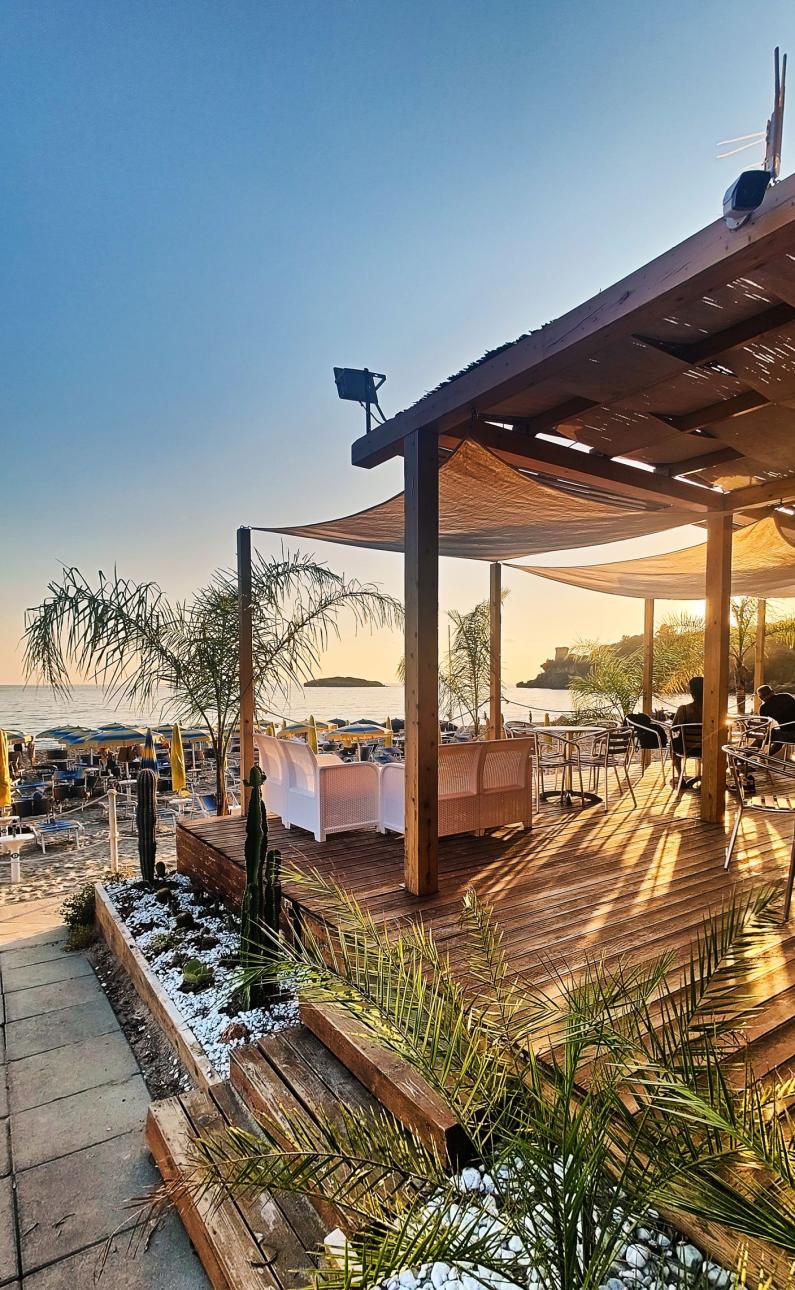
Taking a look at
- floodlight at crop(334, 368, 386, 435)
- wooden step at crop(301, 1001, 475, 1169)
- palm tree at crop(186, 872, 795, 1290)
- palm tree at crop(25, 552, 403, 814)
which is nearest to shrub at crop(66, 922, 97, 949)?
palm tree at crop(25, 552, 403, 814)

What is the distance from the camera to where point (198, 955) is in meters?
4.59

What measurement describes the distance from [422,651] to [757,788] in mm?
5412

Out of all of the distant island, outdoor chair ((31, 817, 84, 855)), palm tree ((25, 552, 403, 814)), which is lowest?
outdoor chair ((31, 817, 84, 855))

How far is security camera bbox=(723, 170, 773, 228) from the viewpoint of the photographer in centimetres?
203

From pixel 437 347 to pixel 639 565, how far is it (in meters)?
3.81

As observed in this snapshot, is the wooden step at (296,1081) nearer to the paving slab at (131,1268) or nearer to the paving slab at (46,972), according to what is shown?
the paving slab at (131,1268)

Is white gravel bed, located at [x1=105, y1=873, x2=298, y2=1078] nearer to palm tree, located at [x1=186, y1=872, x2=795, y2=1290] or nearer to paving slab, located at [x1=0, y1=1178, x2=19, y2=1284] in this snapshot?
paving slab, located at [x1=0, y1=1178, x2=19, y2=1284]

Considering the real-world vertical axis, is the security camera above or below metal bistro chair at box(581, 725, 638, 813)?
above

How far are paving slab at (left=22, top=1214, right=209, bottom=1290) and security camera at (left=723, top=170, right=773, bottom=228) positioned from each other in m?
4.26

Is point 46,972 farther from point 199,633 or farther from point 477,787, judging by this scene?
point 477,787

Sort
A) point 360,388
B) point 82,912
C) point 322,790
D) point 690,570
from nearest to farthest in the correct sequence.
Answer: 1. point 360,388
2. point 322,790
3. point 82,912
4. point 690,570

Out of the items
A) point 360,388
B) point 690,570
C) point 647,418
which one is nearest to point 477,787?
point 647,418

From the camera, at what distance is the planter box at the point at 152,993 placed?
330 centimetres

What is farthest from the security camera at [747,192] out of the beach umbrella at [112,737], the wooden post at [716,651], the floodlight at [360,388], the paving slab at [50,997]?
the beach umbrella at [112,737]
